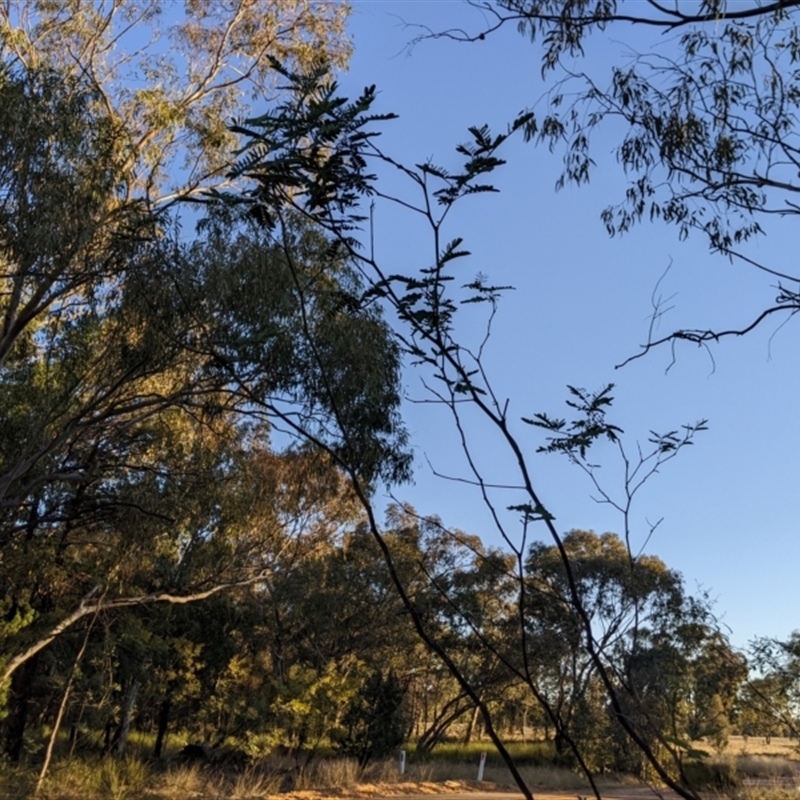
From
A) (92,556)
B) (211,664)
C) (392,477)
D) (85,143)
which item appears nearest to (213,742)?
(211,664)

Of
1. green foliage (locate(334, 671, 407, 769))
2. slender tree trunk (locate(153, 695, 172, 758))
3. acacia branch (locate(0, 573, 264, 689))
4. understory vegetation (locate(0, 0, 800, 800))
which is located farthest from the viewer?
slender tree trunk (locate(153, 695, 172, 758))

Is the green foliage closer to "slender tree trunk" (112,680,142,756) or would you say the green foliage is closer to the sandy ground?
the sandy ground

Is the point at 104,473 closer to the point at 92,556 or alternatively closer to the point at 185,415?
the point at 185,415

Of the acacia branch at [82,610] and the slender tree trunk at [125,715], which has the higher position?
the acacia branch at [82,610]

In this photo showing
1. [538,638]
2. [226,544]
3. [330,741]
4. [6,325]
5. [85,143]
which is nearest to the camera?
[85,143]

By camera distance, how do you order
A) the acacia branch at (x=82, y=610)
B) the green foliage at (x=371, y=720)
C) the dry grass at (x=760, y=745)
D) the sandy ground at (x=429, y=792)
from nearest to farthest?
the dry grass at (x=760, y=745), the acacia branch at (x=82, y=610), the sandy ground at (x=429, y=792), the green foliage at (x=371, y=720)

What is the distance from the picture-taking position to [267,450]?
42.7 ft

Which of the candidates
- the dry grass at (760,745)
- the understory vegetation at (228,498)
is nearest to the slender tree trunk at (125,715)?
the understory vegetation at (228,498)

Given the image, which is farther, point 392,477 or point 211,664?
point 211,664

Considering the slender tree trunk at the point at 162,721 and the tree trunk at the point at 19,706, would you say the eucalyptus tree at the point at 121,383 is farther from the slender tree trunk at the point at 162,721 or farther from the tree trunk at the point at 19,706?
the slender tree trunk at the point at 162,721

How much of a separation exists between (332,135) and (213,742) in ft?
56.3

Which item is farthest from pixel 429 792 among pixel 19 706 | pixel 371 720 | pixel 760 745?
pixel 19 706

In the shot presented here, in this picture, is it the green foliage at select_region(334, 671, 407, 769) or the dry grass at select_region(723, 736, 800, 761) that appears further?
the green foliage at select_region(334, 671, 407, 769)

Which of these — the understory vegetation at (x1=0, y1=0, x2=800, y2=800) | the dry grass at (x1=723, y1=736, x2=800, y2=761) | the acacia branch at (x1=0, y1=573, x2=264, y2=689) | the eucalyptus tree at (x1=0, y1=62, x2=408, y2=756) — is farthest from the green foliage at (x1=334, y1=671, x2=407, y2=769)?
the dry grass at (x1=723, y1=736, x2=800, y2=761)
